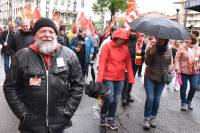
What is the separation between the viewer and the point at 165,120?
7.98 m

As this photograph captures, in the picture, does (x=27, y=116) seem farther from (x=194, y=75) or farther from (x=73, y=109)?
(x=194, y=75)

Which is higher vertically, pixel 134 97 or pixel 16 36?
pixel 16 36

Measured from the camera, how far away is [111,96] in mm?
6656

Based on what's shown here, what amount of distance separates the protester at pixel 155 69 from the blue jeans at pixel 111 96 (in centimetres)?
54

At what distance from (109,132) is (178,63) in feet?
8.95

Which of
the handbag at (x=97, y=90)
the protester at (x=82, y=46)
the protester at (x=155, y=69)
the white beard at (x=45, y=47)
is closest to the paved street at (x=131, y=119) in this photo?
the protester at (x=155, y=69)

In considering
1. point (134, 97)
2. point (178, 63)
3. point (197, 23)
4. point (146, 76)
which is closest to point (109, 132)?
point (146, 76)

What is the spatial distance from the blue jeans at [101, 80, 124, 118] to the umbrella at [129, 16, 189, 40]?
1025 millimetres

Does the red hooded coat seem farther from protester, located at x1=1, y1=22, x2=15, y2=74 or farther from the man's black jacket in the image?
protester, located at x1=1, y1=22, x2=15, y2=74

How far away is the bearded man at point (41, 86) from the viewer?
3.71 metres

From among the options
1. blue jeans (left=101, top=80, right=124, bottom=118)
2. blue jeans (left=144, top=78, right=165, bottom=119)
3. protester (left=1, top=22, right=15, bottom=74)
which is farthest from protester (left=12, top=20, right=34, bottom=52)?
blue jeans (left=144, top=78, right=165, bottom=119)

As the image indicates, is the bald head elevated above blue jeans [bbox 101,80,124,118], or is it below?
above

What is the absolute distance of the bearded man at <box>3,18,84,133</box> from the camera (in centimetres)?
371

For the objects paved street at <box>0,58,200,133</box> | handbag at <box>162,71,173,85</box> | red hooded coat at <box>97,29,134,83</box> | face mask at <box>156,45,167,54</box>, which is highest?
face mask at <box>156,45,167,54</box>
